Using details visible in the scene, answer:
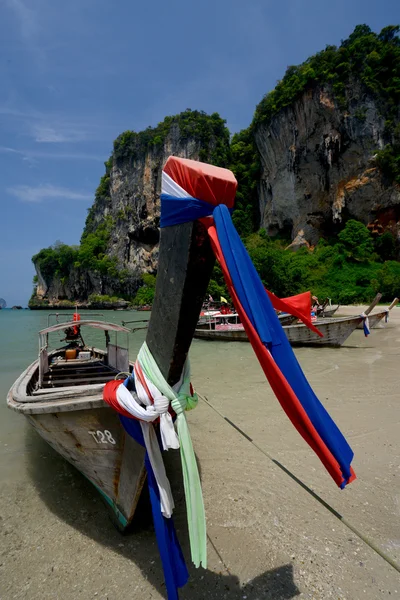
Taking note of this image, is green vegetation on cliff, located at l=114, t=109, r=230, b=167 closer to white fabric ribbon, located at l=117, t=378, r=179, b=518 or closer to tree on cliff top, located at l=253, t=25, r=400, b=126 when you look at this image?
tree on cliff top, located at l=253, t=25, r=400, b=126

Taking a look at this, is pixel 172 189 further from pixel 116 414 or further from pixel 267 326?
pixel 116 414

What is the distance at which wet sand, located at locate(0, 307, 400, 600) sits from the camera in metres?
2.88

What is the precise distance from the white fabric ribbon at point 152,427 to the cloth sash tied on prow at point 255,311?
1023mm

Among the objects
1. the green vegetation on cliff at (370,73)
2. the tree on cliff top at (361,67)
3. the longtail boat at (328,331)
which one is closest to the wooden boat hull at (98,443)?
the longtail boat at (328,331)

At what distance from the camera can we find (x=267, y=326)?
2.00 m

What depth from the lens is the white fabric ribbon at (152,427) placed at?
2596 mm

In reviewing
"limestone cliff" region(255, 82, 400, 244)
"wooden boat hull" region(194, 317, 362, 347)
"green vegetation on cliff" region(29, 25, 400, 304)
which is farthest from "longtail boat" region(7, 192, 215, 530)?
"limestone cliff" region(255, 82, 400, 244)

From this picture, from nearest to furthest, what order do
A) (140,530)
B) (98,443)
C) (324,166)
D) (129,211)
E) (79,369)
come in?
(98,443), (140,530), (79,369), (324,166), (129,211)

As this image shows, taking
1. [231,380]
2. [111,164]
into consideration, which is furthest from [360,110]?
[111,164]

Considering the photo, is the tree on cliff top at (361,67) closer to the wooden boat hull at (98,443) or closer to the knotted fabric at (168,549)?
the wooden boat hull at (98,443)

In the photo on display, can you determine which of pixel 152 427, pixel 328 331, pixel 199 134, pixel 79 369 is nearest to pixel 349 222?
pixel 328 331

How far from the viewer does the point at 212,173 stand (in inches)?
83.6

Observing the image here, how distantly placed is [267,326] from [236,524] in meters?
2.69

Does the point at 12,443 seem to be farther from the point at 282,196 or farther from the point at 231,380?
the point at 282,196
